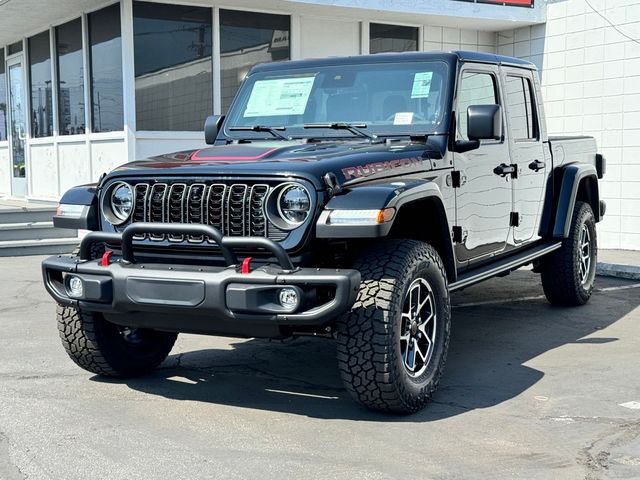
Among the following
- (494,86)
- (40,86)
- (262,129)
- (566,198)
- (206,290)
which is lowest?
(206,290)

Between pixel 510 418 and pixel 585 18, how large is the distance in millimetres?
9217

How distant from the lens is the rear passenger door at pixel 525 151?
249 inches

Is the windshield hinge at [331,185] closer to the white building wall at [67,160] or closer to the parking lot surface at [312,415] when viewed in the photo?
the parking lot surface at [312,415]

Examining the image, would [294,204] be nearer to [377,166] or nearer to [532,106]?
[377,166]

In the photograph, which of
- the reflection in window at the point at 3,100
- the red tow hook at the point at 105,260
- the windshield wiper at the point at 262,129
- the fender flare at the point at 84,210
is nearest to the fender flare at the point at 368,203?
the red tow hook at the point at 105,260

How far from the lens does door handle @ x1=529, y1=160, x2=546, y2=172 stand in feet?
21.5

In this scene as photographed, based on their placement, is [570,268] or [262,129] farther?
[570,268]

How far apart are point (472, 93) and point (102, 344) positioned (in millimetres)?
2854

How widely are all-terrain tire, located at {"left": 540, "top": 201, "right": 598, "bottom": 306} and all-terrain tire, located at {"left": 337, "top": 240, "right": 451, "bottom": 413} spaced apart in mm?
3132

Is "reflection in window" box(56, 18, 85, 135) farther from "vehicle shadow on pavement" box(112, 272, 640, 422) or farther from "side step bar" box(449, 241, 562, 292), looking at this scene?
"side step bar" box(449, 241, 562, 292)

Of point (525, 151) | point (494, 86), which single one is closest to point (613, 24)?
point (525, 151)

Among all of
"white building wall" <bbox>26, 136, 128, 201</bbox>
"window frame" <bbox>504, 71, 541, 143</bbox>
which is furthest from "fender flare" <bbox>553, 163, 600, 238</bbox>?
"white building wall" <bbox>26, 136, 128, 201</bbox>

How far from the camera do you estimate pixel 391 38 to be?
13430 millimetres

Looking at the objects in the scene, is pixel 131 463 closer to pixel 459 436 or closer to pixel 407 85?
pixel 459 436
